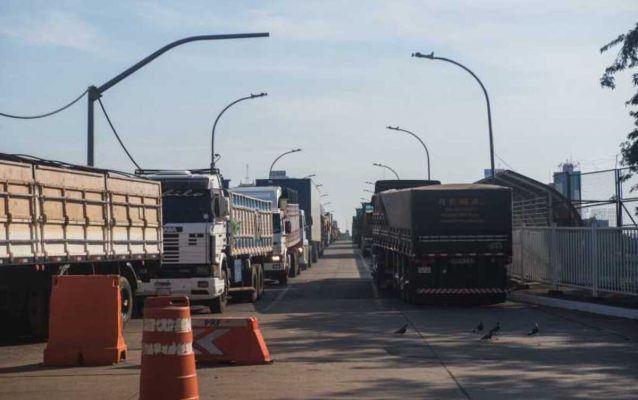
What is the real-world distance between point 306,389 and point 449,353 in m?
4.13

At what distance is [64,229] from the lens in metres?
16.6

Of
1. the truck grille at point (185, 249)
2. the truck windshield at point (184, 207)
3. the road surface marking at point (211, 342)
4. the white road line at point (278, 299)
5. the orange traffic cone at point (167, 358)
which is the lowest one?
the white road line at point (278, 299)

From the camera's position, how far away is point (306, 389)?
1179 cm

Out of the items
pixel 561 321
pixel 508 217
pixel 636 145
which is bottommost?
pixel 561 321

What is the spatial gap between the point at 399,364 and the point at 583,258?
12924 mm

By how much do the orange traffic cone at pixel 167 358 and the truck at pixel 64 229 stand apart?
17.8 feet

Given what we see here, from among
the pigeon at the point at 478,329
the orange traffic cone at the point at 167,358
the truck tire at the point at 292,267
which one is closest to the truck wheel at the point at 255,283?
the pigeon at the point at 478,329

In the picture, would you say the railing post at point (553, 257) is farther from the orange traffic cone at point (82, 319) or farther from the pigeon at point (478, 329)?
the orange traffic cone at point (82, 319)

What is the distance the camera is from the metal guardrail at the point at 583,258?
2300cm

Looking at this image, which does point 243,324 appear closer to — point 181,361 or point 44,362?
point 44,362

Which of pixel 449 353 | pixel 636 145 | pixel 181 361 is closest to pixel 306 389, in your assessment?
pixel 181 361

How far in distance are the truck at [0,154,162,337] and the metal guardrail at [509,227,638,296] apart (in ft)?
33.8

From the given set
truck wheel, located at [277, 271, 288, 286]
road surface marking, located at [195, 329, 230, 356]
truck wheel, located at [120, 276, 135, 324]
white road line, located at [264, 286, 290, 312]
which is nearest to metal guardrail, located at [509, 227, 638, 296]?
white road line, located at [264, 286, 290, 312]

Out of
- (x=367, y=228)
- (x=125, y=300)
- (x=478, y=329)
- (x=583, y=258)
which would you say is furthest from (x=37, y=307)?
(x=367, y=228)
